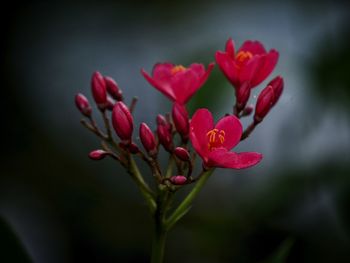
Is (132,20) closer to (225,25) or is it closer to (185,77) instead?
(225,25)

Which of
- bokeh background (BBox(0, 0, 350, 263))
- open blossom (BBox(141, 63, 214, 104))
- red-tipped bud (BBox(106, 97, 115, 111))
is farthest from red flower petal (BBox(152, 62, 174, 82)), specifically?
bokeh background (BBox(0, 0, 350, 263))

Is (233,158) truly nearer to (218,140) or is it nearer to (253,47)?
(218,140)

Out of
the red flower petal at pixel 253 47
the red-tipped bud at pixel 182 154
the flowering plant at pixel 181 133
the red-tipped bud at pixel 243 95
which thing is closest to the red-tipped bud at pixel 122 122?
the flowering plant at pixel 181 133

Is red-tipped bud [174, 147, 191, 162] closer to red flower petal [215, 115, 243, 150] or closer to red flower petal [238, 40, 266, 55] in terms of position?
red flower petal [215, 115, 243, 150]

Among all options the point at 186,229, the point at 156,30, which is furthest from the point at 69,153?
the point at 156,30

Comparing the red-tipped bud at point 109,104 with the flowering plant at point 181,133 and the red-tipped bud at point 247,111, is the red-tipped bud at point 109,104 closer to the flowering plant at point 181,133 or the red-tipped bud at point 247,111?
the flowering plant at point 181,133

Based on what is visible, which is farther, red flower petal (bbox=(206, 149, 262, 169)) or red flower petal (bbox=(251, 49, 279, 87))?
red flower petal (bbox=(251, 49, 279, 87))

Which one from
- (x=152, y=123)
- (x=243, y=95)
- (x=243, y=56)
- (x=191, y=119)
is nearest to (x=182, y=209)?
(x=191, y=119)
